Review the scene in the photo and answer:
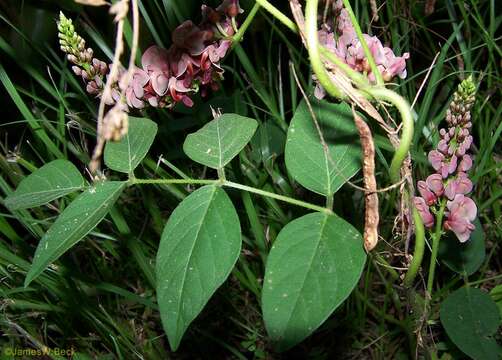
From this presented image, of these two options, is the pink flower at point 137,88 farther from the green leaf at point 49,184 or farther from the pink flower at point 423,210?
the pink flower at point 423,210

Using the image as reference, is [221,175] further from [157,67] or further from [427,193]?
[427,193]

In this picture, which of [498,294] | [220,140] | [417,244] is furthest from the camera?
[498,294]

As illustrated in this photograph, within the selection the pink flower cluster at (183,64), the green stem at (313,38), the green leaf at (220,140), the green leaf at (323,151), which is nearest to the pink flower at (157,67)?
the pink flower cluster at (183,64)

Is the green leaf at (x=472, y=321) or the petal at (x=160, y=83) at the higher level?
the petal at (x=160, y=83)

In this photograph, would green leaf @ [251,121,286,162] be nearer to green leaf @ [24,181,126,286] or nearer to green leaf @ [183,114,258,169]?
green leaf @ [183,114,258,169]

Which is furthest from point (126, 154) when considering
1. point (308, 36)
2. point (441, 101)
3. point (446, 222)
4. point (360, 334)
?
point (441, 101)

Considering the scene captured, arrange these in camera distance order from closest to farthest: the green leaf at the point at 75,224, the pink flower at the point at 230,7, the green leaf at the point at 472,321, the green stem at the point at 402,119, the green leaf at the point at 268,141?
the green stem at the point at 402,119
the green leaf at the point at 75,224
the pink flower at the point at 230,7
the green leaf at the point at 472,321
the green leaf at the point at 268,141

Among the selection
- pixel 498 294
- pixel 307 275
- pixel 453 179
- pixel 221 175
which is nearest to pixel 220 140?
pixel 221 175

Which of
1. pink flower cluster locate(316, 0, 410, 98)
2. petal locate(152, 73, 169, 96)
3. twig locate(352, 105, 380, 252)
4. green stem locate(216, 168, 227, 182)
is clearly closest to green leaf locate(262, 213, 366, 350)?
twig locate(352, 105, 380, 252)
